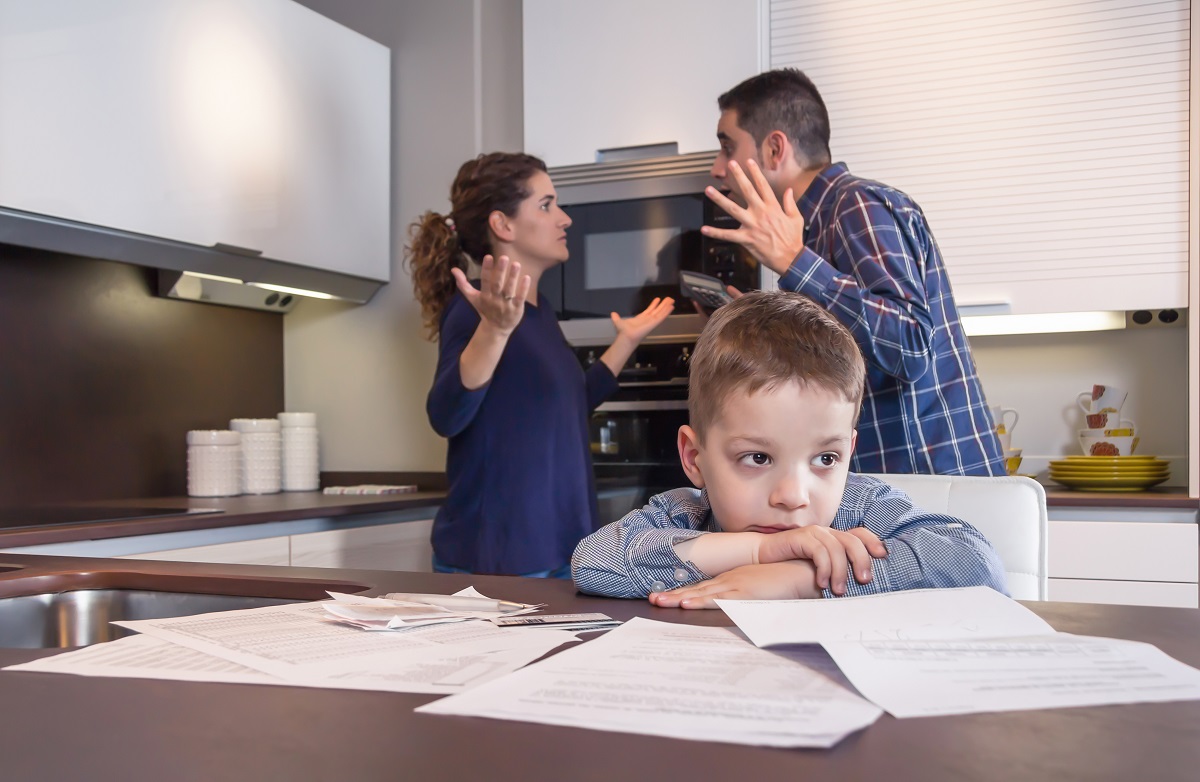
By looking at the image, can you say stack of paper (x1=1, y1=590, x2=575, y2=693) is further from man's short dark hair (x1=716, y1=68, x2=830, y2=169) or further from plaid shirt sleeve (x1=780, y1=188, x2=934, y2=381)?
man's short dark hair (x1=716, y1=68, x2=830, y2=169)

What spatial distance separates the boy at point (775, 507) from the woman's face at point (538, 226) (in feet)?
3.89

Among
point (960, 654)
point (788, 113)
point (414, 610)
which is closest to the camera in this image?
point (960, 654)

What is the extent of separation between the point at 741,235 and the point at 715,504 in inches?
27.0

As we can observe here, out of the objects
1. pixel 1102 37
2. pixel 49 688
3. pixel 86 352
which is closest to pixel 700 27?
pixel 1102 37

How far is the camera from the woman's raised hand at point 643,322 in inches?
94.6

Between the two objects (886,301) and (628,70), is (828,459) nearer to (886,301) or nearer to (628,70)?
(886,301)

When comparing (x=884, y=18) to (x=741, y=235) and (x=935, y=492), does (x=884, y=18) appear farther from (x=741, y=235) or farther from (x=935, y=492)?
(x=935, y=492)

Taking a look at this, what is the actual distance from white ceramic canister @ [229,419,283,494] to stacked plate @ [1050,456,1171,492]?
2.07 m

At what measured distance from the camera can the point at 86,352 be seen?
249 centimetres

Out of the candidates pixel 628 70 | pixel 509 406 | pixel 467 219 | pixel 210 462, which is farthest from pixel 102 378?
pixel 628 70

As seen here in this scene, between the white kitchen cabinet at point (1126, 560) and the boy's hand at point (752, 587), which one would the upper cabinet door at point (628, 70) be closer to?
the white kitchen cabinet at point (1126, 560)

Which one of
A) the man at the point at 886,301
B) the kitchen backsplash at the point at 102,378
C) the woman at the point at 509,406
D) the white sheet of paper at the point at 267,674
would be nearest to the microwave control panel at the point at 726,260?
the woman at the point at 509,406

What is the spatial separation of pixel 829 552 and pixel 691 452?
271 millimetres

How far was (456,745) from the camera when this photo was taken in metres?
0.47
